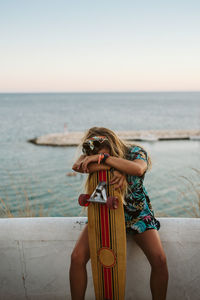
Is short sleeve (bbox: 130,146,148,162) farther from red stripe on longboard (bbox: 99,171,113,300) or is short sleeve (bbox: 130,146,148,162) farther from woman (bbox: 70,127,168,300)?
red stripe on longboard (bbox: 99,171,113,300)

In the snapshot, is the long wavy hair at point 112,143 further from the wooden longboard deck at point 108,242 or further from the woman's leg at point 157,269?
the woman's leg at point 157,269

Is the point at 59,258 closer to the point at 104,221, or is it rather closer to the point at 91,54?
the point at 104,221

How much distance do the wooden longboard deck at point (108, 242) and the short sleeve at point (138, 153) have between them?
0.18 m

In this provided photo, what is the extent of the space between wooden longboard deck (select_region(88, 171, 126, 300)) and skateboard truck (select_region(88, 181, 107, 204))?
1.9 inches

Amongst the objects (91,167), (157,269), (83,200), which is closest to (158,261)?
(157,269)

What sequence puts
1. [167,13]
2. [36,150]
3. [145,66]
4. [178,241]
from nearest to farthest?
[178,241] → [167,13] → [36,150] → [145,66]

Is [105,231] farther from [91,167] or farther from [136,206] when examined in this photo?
[91,167]

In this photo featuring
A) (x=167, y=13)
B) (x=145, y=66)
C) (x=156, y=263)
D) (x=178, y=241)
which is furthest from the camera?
(x=145, y=66)

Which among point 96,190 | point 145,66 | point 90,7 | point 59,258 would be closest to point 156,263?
point 96,190

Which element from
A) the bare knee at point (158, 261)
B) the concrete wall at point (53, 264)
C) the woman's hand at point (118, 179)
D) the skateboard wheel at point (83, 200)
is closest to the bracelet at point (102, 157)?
the woman's hand at point (118, 179)

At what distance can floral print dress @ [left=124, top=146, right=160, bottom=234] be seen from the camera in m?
1.73

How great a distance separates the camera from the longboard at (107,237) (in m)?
1.71

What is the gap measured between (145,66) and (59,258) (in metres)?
44.1

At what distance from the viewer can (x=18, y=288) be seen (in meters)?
2.00
